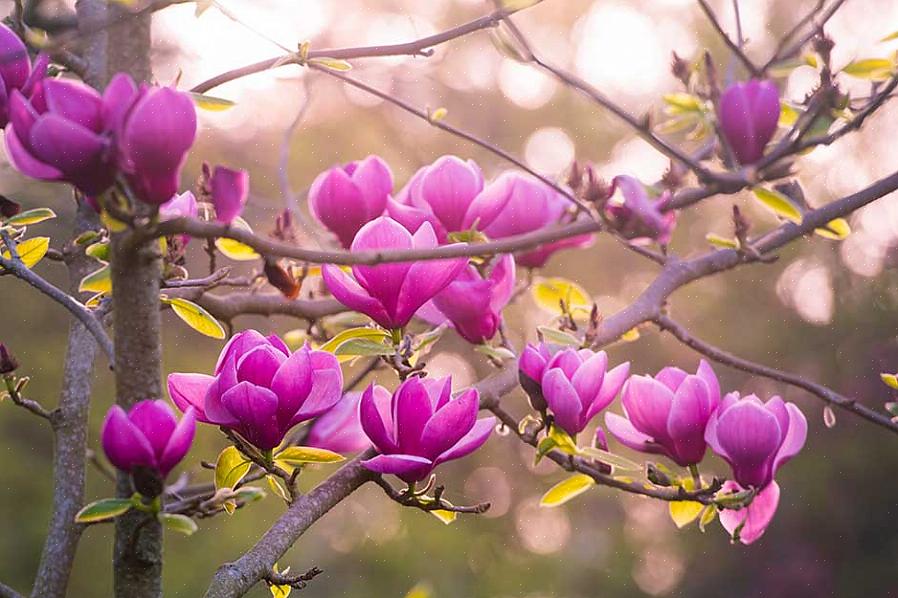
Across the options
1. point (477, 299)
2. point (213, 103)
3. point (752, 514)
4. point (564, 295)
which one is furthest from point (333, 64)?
point (752, 514)

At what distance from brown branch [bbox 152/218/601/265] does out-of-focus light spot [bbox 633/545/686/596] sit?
16.2 ft

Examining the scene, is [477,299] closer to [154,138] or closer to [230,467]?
[230,467]

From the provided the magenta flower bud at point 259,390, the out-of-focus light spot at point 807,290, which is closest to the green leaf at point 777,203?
the magenta flower bud at point 259,390

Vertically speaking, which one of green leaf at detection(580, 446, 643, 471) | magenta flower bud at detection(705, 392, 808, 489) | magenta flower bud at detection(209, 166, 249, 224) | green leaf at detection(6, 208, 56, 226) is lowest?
green leaf at detection(580, 446, 643, 471)

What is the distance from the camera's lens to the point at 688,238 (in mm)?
6461

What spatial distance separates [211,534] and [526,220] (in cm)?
301

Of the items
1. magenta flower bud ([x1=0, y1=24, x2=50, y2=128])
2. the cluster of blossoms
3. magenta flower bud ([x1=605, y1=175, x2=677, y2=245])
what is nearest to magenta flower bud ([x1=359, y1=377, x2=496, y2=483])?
the cluster of blossoms

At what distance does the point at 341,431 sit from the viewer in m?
1.02

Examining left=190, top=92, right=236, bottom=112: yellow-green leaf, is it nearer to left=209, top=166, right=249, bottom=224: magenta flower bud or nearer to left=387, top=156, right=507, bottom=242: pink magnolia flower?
left=209, top=166, right=249, bottom=224: magenta flower bud

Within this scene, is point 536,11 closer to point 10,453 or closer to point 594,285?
point 594,285

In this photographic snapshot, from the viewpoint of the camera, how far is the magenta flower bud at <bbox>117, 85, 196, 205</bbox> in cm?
60

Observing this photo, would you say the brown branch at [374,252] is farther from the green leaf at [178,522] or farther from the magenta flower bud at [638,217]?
the green leaf at [178,522]

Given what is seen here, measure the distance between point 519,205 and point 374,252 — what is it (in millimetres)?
505

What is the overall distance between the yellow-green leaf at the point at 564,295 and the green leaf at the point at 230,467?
54 centimetres
